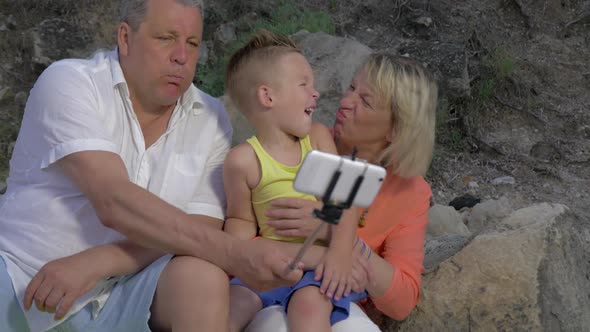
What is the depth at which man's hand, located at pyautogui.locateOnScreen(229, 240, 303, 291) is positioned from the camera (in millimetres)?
2451

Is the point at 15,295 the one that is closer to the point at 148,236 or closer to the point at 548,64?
the point at 148,236

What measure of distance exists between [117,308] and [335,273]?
762 millimetres

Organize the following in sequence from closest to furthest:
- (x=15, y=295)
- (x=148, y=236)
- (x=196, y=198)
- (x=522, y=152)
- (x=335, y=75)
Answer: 1. (x=148, y=236)
2. (x=15, y=295)
3. (x=196, y=198)
4. (x=335, y=75)
5. (x=522, y=152)

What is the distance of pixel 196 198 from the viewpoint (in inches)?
117

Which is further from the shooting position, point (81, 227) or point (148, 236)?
point (81, 227)

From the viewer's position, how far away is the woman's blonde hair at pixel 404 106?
287cm

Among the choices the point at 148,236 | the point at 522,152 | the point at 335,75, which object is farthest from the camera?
the point at 522,152

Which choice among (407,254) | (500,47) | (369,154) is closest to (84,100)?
(369,154)

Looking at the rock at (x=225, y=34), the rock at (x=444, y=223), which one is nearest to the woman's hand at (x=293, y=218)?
the rock at (x=444, y=223)

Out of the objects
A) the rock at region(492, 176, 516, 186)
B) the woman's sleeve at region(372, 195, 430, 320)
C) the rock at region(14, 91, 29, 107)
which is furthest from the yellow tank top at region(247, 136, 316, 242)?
the rock at region(14, 91, 29, 107)

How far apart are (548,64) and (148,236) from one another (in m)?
4.68

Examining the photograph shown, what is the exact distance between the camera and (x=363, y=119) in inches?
114

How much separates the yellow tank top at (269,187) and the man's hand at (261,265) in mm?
271

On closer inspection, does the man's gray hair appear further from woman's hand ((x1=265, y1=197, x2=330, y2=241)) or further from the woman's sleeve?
the woman's sleeve
